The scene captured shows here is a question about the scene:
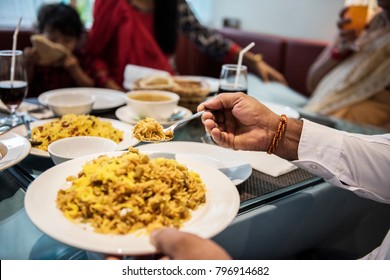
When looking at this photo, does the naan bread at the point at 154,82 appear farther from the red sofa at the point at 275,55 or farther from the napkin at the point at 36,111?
the red sofa at the point at 275,55

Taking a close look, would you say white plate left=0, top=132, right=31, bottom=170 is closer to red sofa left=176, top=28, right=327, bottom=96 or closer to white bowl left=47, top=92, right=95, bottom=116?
white bowl left=47, top=92, right=95, bottom=116

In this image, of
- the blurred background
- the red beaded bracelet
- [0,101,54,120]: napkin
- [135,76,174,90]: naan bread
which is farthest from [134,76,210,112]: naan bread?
the blurred background

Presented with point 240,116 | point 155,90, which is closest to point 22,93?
point 155,90

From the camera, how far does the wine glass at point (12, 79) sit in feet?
4.22

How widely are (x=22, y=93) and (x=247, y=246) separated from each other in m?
0.99

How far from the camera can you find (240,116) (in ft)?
3.46

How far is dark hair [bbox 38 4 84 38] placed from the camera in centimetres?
245

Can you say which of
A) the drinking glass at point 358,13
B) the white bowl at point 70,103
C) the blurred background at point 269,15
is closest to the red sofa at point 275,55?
the blurred background at point 269,15

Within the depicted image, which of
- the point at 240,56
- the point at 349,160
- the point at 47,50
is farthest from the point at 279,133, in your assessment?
the point at 47,50

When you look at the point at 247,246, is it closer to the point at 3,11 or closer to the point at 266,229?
the point at 266,229

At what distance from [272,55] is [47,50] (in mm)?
2559

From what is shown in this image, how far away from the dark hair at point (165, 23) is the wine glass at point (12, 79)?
169cm

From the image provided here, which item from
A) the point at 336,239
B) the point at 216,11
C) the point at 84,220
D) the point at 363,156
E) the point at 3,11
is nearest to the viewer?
the point at 84,220
